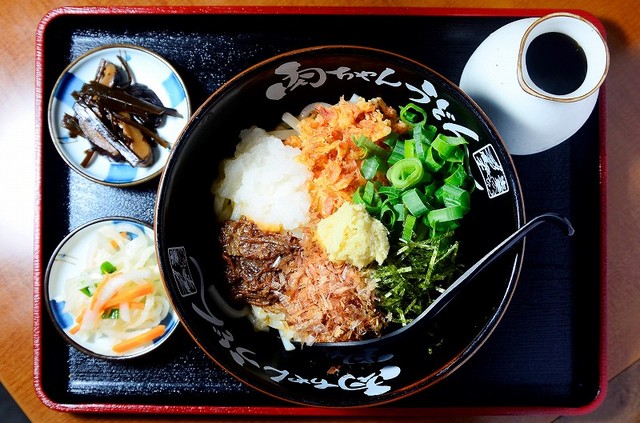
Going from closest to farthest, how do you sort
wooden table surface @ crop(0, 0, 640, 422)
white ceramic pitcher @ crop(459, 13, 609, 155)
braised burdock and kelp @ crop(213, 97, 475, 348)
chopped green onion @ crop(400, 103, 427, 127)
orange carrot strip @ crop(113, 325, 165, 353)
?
white ceramic pitcher @ crop(459, 13, 609, 155)
braised burdock and kelp @ crop(213, 97, 475, 348)
chopped green onion @ crop(400, 103, 427, 127)
orange carrot strip @ crop(113, 325, 165, 353)
wooden table surface @ crop(0, 0, 640, 422)

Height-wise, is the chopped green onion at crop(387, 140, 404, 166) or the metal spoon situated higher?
the chopped green onion at crop(387, 140, 404, 166)

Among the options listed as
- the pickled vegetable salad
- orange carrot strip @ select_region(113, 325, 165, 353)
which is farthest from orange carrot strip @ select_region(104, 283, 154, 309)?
orange carrot strip @ select_region(113, 325, 165, 353)

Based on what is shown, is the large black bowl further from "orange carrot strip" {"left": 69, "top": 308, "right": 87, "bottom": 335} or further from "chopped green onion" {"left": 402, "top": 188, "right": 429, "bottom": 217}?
"orange carrot strip" {"left": 69, "top": 308, "right": 87, "bottom": 335}

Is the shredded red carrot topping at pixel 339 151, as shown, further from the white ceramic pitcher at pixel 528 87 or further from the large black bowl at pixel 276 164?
the white ceramic pitcher at pixel 528 87

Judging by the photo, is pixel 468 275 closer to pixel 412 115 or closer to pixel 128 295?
pixel 412 115

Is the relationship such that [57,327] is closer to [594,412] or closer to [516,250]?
[516,250]

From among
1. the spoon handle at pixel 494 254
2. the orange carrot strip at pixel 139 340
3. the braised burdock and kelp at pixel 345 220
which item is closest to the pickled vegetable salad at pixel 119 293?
the orange carrot strip at pixel 139 340

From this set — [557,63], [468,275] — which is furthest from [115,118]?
[557,63]

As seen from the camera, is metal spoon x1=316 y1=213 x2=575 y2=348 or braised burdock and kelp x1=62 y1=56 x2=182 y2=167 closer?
metal spoon x1=316 y1=213 x2=575 y2=348
